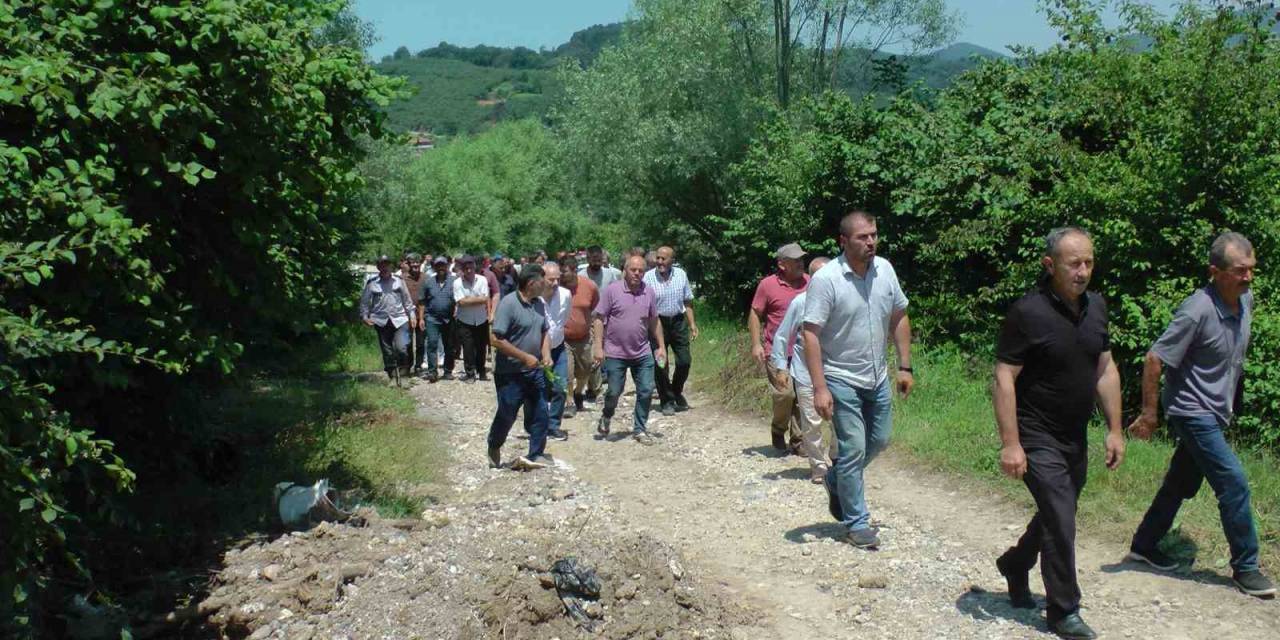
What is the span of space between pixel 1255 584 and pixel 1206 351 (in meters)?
1.27

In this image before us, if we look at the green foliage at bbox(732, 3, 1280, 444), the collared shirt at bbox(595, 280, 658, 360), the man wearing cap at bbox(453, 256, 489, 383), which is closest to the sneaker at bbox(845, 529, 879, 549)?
the green foliage at bbox(732, 3, 1280, 444)

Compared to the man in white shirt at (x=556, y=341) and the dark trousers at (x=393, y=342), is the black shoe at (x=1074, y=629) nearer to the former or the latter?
the man in white shirt at (x=556, y=341)

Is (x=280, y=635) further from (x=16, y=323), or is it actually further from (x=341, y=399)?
(x=341, y=399)

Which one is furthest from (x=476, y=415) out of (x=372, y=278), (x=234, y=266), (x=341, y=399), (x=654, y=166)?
(x=654, y=166)

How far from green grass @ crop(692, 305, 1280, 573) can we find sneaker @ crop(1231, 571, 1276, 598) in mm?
444

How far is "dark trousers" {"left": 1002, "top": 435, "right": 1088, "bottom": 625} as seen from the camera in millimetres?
5504

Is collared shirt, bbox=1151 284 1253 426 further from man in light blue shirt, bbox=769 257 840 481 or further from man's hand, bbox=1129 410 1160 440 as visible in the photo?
man in light blue shirt, bbox=769 257 840 481

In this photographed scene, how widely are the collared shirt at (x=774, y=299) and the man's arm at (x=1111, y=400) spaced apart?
15.1ft

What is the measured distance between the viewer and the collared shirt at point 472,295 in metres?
16.1

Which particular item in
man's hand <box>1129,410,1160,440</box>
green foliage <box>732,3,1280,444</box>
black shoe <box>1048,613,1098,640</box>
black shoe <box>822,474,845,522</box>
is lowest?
black shoe <box>1048,613,1098,640</box>

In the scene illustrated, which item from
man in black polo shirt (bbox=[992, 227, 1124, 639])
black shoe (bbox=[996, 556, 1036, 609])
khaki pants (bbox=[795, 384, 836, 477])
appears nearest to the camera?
man in black polo shirt (bbox=[992, 227, 1124, 639])

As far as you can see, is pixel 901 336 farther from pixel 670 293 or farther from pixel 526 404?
pixel 670 293

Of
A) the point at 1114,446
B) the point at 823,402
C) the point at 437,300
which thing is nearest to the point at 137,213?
the point at 823,402

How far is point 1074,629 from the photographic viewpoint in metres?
5.54
